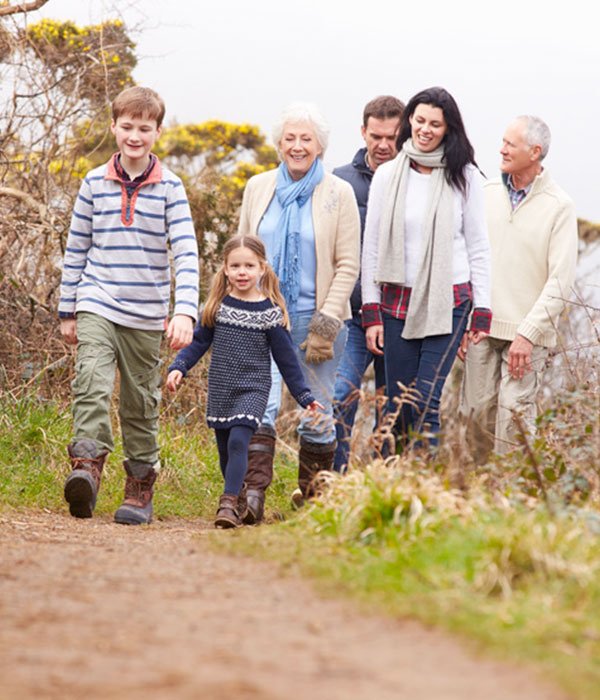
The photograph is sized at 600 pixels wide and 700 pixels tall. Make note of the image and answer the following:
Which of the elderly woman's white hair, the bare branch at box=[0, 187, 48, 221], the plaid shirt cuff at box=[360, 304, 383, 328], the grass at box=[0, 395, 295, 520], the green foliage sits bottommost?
the grass at box=[0, 395, 295, 520]

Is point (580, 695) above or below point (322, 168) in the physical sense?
below

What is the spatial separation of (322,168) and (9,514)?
2349mm

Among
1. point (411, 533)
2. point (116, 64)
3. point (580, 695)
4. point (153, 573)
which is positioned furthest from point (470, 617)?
point (116, 64)

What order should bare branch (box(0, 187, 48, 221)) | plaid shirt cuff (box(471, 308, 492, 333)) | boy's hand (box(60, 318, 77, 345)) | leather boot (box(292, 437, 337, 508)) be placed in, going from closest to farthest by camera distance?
1. plaid shirt cuff (box(471, 308, 492, 333))
2. boy's hand (box(60, 318, 77, 345))
3. leather boot (box(292, 437, 337, 508))
4. bare branch (box(0, 187, 48, 221))

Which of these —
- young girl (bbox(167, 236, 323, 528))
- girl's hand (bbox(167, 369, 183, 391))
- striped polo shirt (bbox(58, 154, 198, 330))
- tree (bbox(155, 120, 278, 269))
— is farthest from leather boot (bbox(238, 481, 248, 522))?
tree (bbox(155, 120, 278, 269))

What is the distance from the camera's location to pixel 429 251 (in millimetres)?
5047

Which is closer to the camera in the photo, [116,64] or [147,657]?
[147,657]

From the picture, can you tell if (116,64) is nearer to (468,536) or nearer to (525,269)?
(525,269)

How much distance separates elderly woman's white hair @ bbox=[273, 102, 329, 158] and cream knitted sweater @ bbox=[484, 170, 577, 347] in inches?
45.8

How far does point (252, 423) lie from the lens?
501 cm

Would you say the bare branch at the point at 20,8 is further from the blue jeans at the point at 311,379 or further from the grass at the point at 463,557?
the grass at the point at 463,557

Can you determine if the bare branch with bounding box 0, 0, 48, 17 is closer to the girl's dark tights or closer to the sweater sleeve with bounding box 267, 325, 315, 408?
the sweater sleeve with bounding box 267, 325, 315, 408

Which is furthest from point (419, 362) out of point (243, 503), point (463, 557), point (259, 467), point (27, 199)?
point (27, 199)

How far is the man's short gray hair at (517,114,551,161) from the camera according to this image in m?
5.77
